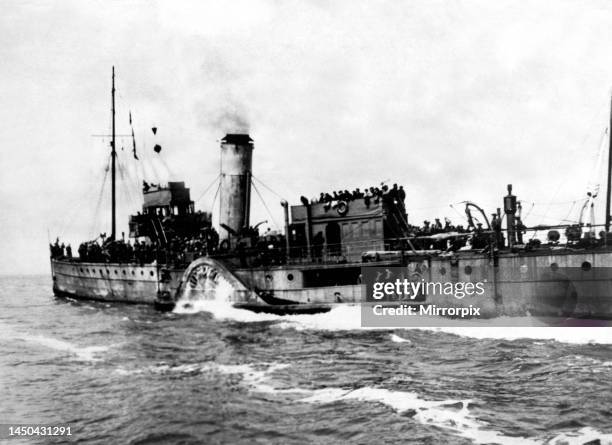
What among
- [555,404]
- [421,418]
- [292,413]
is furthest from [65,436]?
[555,404]

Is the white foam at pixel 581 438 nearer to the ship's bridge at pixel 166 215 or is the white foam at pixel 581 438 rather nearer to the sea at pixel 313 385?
the sea at pixel 313 385

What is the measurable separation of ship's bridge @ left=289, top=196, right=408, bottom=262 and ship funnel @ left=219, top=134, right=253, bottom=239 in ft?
17.5

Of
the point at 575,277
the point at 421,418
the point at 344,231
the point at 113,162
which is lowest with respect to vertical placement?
the point at 421,418

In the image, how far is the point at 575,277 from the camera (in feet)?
63.8

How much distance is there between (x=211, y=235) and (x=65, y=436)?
23.5 meters

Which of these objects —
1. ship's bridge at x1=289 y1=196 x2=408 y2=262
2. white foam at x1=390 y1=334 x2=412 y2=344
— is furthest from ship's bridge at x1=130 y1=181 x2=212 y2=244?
white foam at x1=390 y1=334 x2=412 y2=344

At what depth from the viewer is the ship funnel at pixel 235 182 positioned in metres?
32.2

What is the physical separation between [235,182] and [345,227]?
876 cm

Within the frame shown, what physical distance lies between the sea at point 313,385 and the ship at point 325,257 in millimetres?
1445

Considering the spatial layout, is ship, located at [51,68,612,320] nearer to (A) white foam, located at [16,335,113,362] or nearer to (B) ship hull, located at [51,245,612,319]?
(B) ship hull, located at [51,245,612,319]

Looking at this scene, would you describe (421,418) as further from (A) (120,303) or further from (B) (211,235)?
(A) (120,303)

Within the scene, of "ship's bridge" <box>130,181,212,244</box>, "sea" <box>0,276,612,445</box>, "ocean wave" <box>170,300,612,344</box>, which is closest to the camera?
"sea" <box>0,276,612,445</box>

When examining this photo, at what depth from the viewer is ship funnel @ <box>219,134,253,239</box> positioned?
32156 mm

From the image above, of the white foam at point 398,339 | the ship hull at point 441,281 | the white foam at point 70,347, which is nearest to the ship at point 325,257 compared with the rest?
the ship hull at point 441,281
